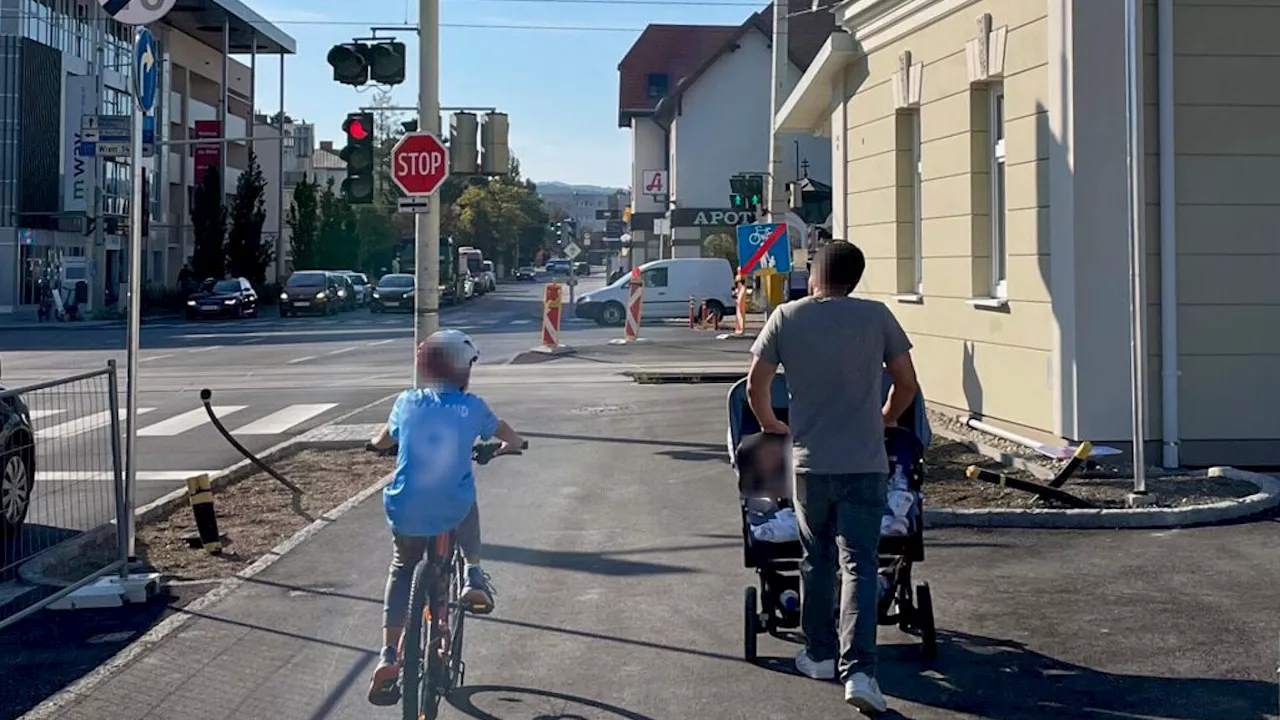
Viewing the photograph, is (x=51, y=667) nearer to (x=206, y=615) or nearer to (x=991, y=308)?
(x=206, y=615)

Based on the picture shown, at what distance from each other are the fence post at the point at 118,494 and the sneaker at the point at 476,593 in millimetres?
3469

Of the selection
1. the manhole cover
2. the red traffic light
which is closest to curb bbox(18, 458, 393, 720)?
the red traffic light

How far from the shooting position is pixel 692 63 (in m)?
73.6

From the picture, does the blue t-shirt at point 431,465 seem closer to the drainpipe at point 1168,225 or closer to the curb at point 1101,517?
the curb at point 1101,517

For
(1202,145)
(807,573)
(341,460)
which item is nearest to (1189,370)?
(1202,145)

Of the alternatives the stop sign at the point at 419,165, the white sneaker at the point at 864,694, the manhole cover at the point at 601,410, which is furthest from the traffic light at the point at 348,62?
the white sneaker at the point at 864,694

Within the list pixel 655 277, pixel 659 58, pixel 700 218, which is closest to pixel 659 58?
pixel 659 58

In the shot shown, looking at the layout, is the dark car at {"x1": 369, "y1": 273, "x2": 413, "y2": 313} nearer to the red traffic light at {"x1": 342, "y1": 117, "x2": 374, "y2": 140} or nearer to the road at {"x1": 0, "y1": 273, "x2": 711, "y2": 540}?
the road at {"x1": 0, "y1": 273, "x2": 711, "y2": 540}

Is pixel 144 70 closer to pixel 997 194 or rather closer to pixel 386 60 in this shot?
pixel 386 60

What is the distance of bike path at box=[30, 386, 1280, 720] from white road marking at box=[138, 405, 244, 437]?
7.10 metres

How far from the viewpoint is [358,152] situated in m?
13.6

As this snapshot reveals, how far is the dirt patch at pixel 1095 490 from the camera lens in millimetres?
10273

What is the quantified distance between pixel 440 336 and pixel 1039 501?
18.4 ft

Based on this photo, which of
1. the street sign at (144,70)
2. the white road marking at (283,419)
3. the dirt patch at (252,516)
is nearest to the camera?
the street sign at (144,70)
